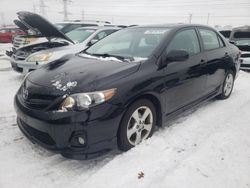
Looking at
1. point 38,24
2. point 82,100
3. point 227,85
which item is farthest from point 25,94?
point 227,85

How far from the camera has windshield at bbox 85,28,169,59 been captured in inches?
138

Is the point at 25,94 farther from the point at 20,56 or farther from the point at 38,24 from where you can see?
the point at 20,56

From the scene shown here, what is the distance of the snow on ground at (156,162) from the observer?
8.30 feet

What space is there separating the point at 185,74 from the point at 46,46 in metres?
4.70

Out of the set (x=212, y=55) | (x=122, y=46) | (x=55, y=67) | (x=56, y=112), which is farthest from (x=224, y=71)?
(x=56, y=112)

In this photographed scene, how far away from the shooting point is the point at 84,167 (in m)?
2.81

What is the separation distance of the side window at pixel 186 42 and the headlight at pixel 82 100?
4.47 feet

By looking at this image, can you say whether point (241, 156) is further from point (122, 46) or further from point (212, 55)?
point (122, 46)

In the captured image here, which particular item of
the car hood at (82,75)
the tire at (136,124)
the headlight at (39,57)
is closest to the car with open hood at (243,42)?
the headlight at (39,57)

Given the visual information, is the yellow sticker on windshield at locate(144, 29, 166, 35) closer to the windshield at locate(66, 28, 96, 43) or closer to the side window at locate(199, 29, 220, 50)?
the side window at locate(199, 29, 220, 50)

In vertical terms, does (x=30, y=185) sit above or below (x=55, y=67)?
below

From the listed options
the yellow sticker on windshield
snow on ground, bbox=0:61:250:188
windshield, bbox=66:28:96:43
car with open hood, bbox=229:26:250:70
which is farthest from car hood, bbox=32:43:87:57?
car with open hood, bbox=229:26:250:70

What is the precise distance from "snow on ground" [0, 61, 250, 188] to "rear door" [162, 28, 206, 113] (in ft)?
1.47

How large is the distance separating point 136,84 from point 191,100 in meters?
1.42
